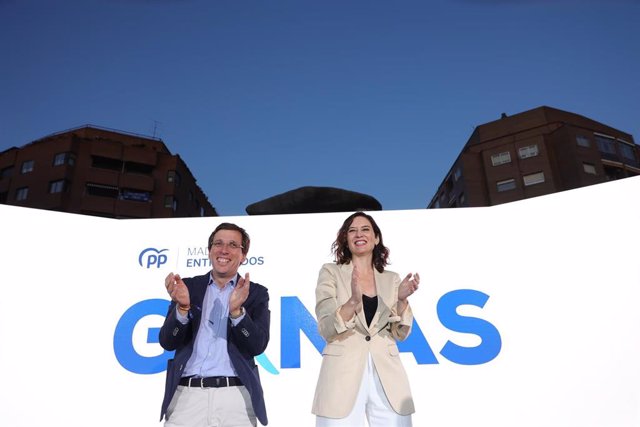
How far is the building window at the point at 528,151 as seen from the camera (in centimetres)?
2714

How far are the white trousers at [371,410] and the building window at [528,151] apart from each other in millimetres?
28386

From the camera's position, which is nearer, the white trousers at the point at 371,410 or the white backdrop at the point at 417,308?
the white trousers at the point at 371,410

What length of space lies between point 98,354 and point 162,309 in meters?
0.65

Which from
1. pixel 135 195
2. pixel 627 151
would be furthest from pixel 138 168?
pixel 627 151

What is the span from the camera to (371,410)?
206 cm

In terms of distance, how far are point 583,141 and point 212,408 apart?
30.0 metres

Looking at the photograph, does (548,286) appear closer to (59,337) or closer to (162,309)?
(162,309)

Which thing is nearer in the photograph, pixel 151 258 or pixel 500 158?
pixel 151 258

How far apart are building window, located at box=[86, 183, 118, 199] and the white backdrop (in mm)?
25178

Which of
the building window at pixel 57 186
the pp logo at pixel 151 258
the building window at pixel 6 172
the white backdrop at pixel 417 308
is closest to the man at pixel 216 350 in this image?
the white backdrop at pixel 417 308

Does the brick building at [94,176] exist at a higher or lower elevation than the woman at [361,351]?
higher

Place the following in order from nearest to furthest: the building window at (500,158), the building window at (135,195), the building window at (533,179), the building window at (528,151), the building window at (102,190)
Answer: the building window at (533,179) < the building window at (102,190) < the building window at (528,151) < the building window at (500,158) < the building window at (135,195)

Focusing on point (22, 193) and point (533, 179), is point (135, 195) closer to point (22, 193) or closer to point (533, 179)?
point (22, 193)

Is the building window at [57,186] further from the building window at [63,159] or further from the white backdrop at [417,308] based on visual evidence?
the white backdrop at [417,308]
